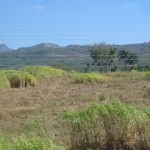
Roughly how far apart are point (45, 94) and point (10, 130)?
5.71 m

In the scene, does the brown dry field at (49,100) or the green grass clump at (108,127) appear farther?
the brown dry field at (49,100)

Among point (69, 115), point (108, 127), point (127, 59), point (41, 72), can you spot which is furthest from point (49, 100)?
point (127, 59)

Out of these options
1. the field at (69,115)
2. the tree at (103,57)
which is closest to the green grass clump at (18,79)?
the field at (69,115)

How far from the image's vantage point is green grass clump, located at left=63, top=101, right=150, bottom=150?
6379 mm

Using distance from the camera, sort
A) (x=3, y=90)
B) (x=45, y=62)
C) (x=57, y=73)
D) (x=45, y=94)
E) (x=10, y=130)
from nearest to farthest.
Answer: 1. (x=10, y=130)
2. (x=45, y=94)
3. (x=3, y=90)
4. (x=57, y=73)
5. (x=45, y=62)

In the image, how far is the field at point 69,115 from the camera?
6.12m

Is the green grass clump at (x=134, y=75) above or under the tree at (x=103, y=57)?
under

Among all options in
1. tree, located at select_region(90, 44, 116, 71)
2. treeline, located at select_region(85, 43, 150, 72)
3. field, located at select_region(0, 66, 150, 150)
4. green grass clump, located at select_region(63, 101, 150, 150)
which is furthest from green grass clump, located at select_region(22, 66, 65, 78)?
green grass clump, located at select_region(63, 101, 150, 150)

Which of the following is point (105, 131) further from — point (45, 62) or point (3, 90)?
point (45, 62)

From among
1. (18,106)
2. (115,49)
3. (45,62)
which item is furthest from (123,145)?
(115,49)

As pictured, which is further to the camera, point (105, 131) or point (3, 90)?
point (3, 90)

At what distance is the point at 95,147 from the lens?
6.56 meters

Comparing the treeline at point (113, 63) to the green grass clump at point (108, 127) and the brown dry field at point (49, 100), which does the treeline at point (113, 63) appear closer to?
the brown dry field at point (49, 100)

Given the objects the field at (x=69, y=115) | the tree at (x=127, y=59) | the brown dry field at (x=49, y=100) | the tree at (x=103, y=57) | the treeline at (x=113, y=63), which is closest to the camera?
the field at (x=69, y=115)
